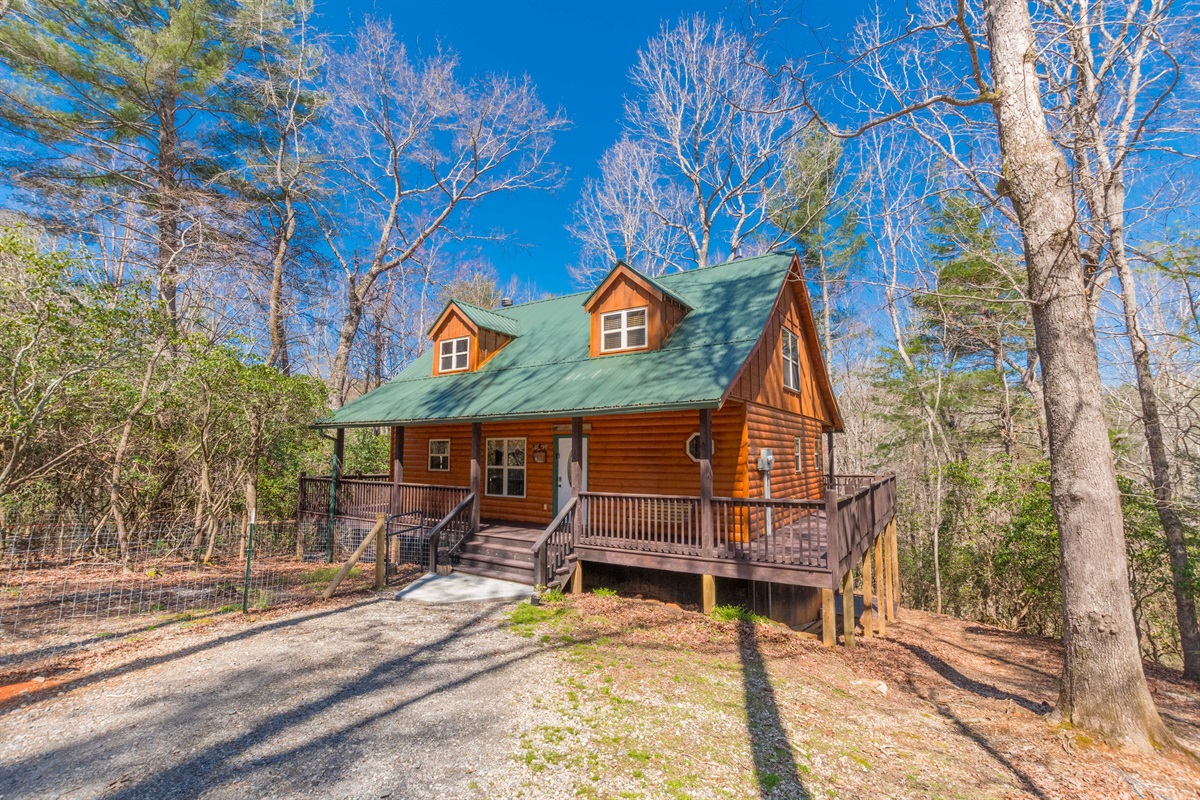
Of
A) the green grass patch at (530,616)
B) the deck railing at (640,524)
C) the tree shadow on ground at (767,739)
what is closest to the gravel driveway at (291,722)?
the green grass patch at (530,616)

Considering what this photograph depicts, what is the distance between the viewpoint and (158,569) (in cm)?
1042

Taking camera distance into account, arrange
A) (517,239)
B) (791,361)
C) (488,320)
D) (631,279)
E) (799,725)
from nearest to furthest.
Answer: (799,725)
(631,279)
(791,361)
(488,320)
(517,239)

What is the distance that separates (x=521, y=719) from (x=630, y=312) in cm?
875

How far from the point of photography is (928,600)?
18234 mm

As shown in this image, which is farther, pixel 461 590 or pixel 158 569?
pixel 158 569

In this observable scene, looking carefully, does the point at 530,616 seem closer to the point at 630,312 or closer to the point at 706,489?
the point at 706,489

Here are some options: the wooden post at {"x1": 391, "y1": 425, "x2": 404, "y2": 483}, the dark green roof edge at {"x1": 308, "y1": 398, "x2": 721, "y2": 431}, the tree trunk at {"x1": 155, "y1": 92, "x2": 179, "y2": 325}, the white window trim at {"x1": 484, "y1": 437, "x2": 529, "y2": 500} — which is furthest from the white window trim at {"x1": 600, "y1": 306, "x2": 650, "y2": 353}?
the tree trunk at {"x1": 155, "y1": 92, "x2": 179, "y2": 325}

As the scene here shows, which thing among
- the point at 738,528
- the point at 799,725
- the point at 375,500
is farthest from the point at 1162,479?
the point at 375,500

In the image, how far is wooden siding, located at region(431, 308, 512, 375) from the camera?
47.8 ft

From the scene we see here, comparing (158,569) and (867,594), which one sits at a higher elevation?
(158,569)

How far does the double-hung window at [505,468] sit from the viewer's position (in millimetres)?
13195

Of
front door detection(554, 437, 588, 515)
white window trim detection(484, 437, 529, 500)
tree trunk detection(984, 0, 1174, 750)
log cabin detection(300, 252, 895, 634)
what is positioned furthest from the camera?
white window trim detection(484, 437, 529, 500)

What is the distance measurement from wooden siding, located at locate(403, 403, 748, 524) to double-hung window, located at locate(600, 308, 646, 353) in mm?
1712

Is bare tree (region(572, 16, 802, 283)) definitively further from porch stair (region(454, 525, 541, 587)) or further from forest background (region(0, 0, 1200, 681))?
porch stair (region(454, 525, 541, 587))
